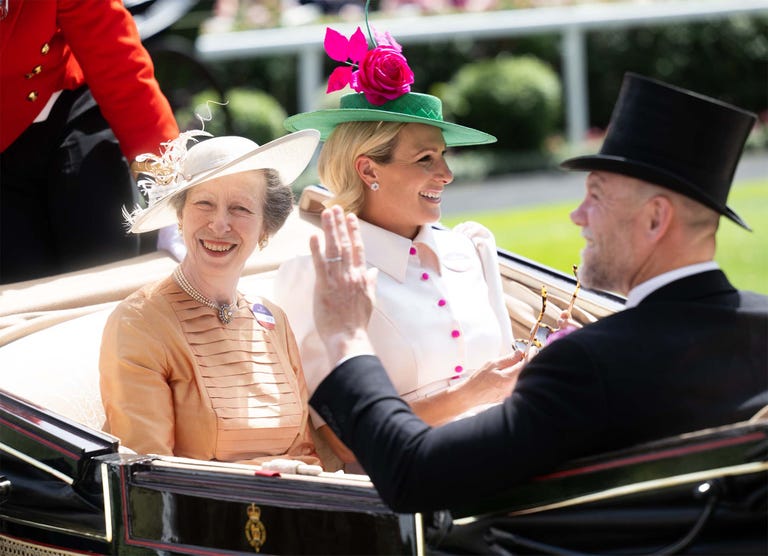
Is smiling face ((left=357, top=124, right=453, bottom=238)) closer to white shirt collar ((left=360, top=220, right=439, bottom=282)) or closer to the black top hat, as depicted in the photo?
white shirt collar ((left=360, top=220, right=439, bottom=282))

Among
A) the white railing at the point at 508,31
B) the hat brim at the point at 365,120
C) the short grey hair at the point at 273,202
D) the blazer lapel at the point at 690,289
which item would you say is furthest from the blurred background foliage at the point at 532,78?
the blazer lapel at the point at 690,289

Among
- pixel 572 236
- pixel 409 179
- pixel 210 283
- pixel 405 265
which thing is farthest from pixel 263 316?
pixel 572 236

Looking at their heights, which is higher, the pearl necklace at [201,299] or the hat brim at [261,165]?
the hat brim at [261,165]

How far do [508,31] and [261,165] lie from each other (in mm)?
16632

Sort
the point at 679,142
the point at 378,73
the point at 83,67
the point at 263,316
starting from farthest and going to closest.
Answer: the point at 83,67 → the point at 378,73 → the point at 263,316 → the point at 679,142

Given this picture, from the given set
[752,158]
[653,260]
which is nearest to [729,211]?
[653,260]

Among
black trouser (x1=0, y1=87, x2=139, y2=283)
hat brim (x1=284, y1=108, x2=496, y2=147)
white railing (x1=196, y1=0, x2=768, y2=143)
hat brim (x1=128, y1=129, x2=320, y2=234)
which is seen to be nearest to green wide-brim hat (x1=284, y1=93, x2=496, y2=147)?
hat brim (x1=284, y1=108, x2=496, y2=147)

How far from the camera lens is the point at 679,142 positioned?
2090 millimetres

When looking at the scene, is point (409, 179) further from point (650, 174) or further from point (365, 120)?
point (650, 174)

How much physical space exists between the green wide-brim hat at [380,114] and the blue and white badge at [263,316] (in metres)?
0.49

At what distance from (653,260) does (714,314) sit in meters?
0.13

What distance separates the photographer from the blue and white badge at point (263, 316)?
294cm

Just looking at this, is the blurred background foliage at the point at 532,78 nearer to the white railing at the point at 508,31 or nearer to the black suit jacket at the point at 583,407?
the white railing at the point at 508,31

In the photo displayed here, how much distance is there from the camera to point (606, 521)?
198cm
